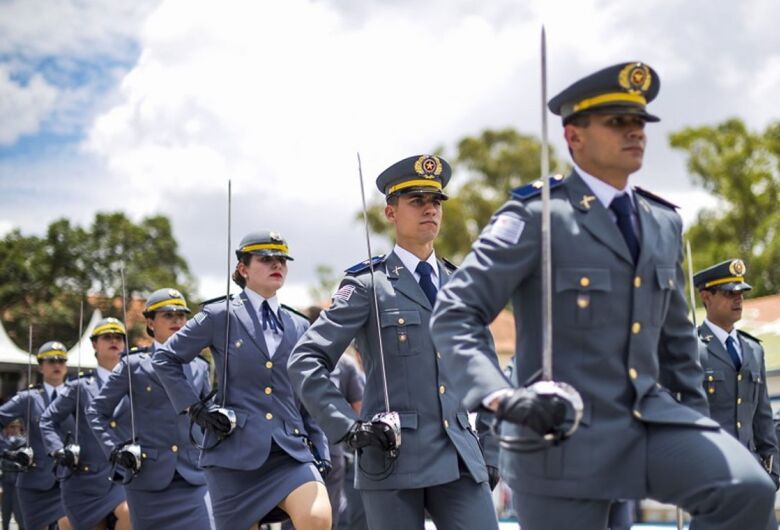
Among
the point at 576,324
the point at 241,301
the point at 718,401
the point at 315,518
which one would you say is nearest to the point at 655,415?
the point at 576,324

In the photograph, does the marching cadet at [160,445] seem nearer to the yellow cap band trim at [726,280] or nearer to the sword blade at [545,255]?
the yellow cap band trim at [726,280]

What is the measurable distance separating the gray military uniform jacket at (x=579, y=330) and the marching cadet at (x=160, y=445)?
5.52 meters

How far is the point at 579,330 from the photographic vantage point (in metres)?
4.01

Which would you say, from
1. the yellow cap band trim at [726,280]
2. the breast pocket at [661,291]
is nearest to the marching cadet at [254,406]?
the breast pocket at [661,291]

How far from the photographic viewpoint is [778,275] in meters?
34.3

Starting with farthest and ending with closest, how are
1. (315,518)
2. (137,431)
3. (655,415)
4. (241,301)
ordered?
(137,431) < (241,301) < (315,518) < (655,415)

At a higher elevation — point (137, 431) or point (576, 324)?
point (576, 324)

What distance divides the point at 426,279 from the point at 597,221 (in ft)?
7.01

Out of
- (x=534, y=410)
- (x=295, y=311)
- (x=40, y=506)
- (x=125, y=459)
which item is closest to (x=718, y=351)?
(x=295, y=311)

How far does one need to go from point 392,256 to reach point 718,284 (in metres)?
3.90

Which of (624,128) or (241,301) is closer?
(624,128)

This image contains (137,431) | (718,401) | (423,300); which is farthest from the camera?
(137,431)

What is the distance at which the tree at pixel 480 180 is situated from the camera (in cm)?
3984

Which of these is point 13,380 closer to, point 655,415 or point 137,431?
point 137,431
